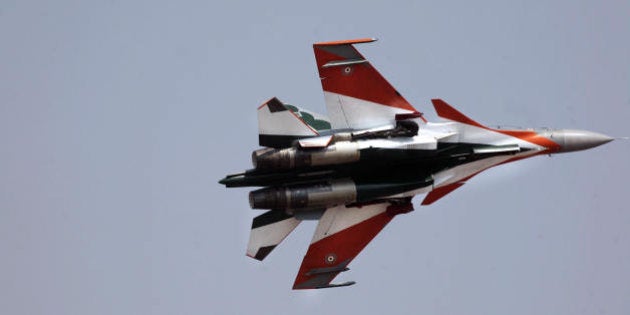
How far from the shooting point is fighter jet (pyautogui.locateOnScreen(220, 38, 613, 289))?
1313 inches

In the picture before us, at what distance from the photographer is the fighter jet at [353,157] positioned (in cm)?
3334

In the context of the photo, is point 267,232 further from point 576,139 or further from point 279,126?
point 576,139

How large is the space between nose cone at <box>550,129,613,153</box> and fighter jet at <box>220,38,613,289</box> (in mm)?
22

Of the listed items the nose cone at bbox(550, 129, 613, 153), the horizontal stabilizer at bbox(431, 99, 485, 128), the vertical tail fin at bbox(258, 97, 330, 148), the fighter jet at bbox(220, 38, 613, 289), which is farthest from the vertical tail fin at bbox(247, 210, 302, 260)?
the nose cone at bbox(550, 129, 613, 153)

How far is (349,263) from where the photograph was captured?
35844mm

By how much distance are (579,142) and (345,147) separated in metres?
5.70

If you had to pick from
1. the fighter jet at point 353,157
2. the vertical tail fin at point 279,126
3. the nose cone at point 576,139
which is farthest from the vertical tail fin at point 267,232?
the nose cone at point 576,139

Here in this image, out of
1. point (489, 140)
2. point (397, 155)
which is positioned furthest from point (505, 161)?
point (397, 155)

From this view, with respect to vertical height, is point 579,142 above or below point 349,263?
above

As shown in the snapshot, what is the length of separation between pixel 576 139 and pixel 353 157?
17.9ft

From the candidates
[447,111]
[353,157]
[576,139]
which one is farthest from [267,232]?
[576,139]

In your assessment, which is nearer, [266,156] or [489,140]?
[266,156]

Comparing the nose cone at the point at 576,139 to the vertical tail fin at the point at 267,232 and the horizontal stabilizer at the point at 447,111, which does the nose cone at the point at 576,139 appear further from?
the vertical tail fin at the point at 267,232

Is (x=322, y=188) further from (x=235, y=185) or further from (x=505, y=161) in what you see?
(x=505, y=161)
